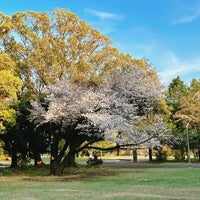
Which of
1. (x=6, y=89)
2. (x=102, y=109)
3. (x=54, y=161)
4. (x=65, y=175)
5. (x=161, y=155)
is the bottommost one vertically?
(x=65, y=175)

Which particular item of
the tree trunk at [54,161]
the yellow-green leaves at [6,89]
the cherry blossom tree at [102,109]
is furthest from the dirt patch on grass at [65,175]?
the yellow-green leaves at [6,89]

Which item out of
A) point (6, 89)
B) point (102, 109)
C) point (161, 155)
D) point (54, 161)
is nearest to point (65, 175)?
point (54, 161)

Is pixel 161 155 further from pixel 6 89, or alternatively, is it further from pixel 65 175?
pixel 6 89

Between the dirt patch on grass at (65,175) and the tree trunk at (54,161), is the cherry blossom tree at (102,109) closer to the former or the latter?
the tree trunk at (54,161)

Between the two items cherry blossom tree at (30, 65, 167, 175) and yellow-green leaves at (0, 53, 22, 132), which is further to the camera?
cherry blossom tree at (30, 65, 167, 175)

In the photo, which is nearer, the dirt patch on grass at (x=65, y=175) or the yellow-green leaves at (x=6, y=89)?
the yellow-green leaves at (x=6, y=89)

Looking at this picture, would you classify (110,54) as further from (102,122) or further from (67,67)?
(102,122)

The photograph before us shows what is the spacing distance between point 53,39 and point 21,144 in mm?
8774

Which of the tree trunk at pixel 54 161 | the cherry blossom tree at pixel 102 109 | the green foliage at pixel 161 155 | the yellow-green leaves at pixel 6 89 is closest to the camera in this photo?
the yellow-green leaves at pixel 6 89

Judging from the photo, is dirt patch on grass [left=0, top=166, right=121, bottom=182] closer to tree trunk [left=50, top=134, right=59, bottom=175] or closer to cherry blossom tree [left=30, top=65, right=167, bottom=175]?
tree trunk [left=50, top=134, right=59, bottom=175]

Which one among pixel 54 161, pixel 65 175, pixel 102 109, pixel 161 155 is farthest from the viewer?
pixel 161 155

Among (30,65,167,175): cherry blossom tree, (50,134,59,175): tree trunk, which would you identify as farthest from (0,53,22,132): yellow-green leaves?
(50,134,59,175): tree trunk

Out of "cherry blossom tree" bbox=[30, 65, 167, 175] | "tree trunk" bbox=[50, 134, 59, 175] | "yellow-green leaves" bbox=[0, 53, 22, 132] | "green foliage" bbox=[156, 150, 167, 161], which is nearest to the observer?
"yellow-green leaves" bbox=[0, 53, 22, 132]

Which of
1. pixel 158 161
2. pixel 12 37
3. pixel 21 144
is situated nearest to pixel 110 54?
pixel 12 37
